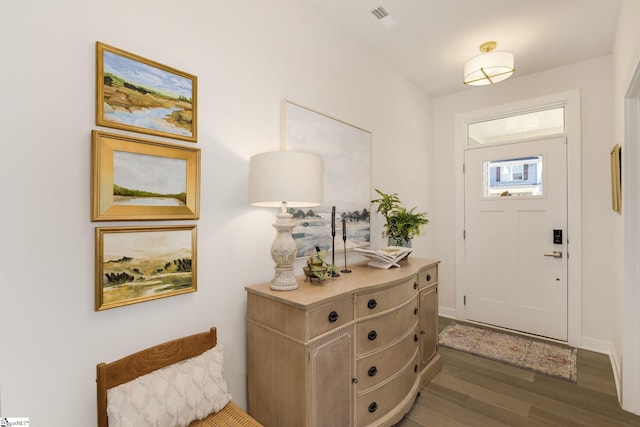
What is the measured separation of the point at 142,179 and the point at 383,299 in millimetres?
1446

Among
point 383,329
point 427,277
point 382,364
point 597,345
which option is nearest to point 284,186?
point 383,329

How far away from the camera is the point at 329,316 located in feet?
5.06

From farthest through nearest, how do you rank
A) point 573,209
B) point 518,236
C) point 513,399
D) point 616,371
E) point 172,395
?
point 518,236 → point 573,209 → point 616,371 → point 513,399 → point 172,395

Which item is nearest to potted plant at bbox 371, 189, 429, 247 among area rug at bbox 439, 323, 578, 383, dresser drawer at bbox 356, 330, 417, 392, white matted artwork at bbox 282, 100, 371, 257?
white matted artwork at bbox 282, 100, 371, 257

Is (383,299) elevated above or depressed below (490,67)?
below

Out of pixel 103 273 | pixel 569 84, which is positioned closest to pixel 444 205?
pixel 569 84

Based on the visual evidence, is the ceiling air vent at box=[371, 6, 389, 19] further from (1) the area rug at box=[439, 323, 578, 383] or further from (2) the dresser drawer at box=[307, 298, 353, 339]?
(1) the area rug at box=[439, 323, 578, 383]

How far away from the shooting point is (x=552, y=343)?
3.14 metres

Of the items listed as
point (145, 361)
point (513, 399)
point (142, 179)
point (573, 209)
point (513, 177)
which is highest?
point (513, 177)

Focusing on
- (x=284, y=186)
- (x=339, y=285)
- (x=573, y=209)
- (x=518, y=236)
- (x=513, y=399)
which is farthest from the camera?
(x=518, y=236)

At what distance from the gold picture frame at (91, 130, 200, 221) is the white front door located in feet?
11.0

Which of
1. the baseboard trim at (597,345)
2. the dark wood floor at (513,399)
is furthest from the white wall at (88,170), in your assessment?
the baseboard trim at (597,345)

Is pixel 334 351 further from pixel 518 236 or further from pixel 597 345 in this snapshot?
pixel 597 345

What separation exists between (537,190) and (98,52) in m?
3.92
